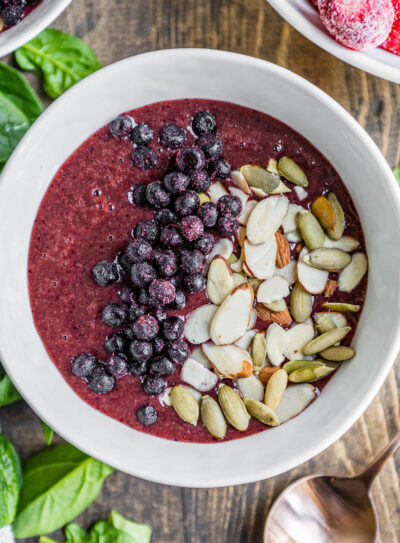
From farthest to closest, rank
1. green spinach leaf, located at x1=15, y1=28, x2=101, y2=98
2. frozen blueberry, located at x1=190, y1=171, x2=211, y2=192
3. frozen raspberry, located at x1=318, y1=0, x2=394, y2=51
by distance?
green spinach leaf, located at x1=15, y1=28, x2=101, y2=98, frozen blueberry, located at x1=190, y1=171, x2=211, y2=192, frozen raspberry, located at x1=318, y1=0, x2=394, y2=51

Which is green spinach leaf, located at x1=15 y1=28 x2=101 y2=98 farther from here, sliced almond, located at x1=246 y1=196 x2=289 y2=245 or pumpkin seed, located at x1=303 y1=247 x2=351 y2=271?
pumpkin seed, located at x1=303 y1=247 x2=351 y2=271

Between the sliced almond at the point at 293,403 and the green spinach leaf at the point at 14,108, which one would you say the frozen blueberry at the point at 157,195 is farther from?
the sliced almond at the point at 293,403

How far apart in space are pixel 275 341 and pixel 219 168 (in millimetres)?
356

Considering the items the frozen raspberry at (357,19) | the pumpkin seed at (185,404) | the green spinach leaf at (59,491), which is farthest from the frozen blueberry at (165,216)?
the green spinach leaf at (59,491)

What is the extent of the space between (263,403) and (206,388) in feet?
0.39

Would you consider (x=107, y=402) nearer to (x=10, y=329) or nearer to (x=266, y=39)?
(x=10, y=329)

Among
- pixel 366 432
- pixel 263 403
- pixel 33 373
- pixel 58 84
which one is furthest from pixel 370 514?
pixel 58 84

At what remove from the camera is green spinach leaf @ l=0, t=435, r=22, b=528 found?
1304mm

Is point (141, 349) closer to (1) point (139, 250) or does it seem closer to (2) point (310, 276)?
(1) point (139, 250)

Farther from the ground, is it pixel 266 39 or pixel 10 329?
pixel 266 39

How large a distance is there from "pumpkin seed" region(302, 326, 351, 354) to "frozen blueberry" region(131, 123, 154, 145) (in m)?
0.51

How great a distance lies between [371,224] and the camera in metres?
1.18

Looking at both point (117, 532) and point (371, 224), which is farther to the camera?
point (117, 532)

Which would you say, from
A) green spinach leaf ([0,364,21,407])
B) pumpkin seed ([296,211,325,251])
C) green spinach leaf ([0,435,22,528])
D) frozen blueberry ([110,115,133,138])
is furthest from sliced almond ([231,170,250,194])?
green spinach leaf ([0,435,22,528])
